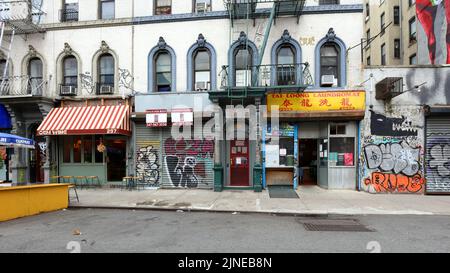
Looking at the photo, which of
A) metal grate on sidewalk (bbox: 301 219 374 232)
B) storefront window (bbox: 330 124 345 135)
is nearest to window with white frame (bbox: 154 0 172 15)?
storefront window (bbox: 330 124 345 135)

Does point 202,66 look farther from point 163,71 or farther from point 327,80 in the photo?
point 327,80

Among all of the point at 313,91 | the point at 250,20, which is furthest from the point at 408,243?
the point at 250,20

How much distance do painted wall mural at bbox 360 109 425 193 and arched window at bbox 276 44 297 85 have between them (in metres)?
3.91

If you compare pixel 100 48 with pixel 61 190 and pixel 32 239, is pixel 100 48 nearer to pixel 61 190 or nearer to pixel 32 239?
pixel 61 190

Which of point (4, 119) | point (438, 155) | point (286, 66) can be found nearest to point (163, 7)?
point (286, 66)

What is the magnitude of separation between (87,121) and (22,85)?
4.64 metres

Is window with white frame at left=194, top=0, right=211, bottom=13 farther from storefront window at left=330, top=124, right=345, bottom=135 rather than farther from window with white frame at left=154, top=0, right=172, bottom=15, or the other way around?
storefront window at left=330, top=124, right=345, bottom=135

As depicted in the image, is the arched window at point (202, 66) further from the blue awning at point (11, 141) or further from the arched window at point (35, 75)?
the arched window at point (35, 75)

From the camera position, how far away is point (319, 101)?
1216 cm

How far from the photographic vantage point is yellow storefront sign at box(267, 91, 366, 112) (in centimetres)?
1204

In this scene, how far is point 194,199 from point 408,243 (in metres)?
7.01

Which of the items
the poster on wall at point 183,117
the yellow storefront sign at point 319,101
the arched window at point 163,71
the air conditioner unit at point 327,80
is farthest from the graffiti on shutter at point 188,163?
the air conditioner unit at point 327,80

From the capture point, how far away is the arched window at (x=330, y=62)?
481 inches

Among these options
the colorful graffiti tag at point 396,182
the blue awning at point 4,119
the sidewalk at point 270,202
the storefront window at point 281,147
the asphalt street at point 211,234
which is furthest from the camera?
the blue awning at point 4,119
